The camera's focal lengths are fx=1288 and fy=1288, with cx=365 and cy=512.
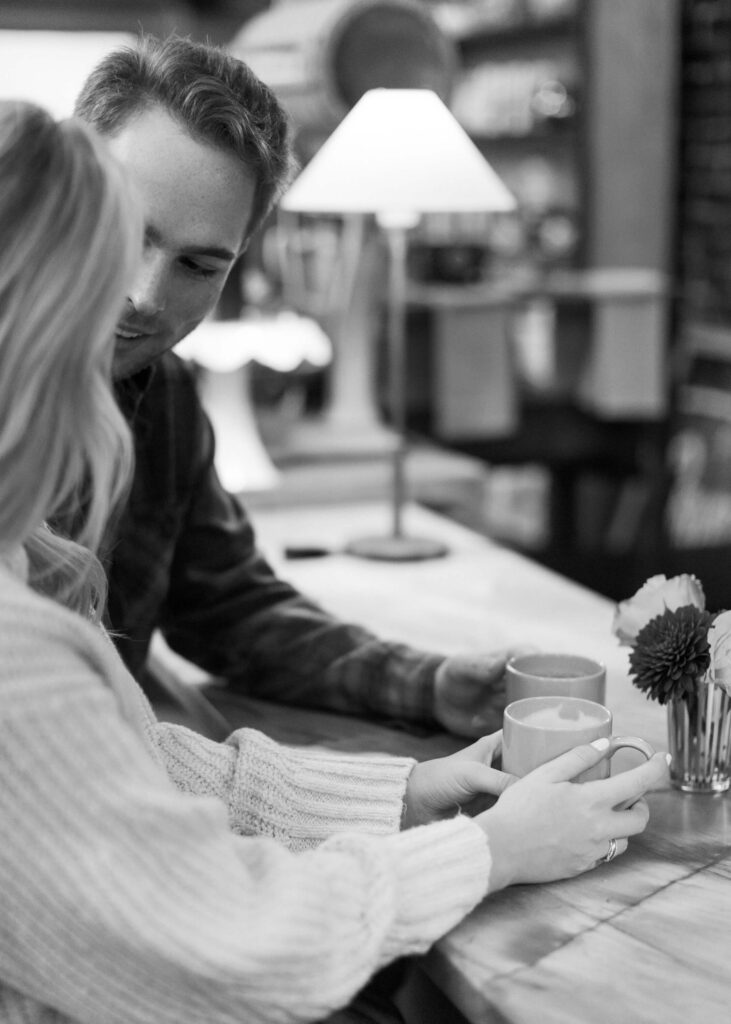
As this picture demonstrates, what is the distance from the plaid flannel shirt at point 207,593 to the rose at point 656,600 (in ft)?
0.92

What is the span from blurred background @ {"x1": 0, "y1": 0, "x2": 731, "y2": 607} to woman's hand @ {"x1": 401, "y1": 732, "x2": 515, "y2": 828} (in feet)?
5.38

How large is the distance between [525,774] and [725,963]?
0.22 meters

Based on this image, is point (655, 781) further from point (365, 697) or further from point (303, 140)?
point (303, 140)

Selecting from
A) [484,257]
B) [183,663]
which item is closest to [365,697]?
[183,663]

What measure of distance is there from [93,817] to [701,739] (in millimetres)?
557

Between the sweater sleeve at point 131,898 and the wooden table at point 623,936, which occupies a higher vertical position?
the sweater sleeve at point 131,898

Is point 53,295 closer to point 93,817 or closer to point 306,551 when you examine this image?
point 93,817

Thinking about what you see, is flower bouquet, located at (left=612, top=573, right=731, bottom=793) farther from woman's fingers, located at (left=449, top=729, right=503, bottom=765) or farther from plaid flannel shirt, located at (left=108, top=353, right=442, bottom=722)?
plaid flannel shirt, located at (left=108, top=353, right=442, bottom=722)

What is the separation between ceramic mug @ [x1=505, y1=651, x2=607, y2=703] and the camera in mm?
1088

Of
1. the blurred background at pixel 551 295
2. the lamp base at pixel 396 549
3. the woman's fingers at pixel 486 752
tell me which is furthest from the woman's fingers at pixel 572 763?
the blurred background at pixel 551 295

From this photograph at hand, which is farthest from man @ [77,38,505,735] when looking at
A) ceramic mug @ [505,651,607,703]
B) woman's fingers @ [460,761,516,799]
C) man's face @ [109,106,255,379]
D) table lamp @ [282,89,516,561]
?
table lamp @ [282,89,516,561]

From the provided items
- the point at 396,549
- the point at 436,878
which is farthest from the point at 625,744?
the point at 396,549

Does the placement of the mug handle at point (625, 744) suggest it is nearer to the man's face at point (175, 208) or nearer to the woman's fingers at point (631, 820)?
the woman's fingers at point (631, 820)

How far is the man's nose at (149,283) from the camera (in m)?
1.29
